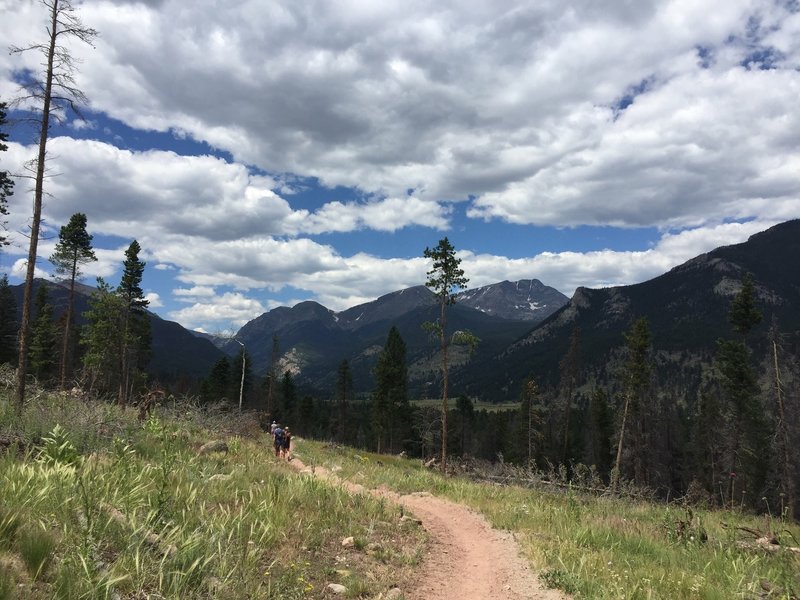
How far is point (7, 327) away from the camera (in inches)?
2234

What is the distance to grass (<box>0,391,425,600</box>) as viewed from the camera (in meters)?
4.14

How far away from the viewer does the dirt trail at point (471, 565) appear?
22.2 feet

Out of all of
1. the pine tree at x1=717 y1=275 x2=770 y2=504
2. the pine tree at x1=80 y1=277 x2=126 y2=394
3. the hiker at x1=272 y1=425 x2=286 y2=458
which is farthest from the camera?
the pine tree at x1=80 y1=277 x2=126 y2=394

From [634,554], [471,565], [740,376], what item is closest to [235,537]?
[471,565]

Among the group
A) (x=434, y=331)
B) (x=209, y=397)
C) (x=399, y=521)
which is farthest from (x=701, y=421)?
(x=209, y=397)

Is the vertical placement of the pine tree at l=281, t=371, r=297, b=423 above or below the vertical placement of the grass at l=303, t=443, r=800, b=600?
below

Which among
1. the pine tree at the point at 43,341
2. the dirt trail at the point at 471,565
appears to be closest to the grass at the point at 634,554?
the dirt trail at the point at 471,565

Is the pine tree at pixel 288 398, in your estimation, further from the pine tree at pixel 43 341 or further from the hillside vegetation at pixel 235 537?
the hillside vegetation at pixel 235 537

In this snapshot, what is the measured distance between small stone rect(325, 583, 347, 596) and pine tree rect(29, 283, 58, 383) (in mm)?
58578

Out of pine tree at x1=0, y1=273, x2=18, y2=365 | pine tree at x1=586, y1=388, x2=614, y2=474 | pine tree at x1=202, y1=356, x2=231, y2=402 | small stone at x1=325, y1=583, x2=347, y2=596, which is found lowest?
pine tree at x1=586, y1=388, x2=614, y2=474

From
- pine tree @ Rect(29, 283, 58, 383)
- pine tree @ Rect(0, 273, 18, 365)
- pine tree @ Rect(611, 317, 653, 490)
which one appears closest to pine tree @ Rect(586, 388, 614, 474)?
pine tree @ Rect(611, 317, 653, 490)

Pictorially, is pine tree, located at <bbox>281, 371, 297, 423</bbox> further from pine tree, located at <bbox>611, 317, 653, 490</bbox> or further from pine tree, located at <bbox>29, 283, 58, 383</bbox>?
pine tree, located at <bbox>611, 317, 653, 490</bbox>

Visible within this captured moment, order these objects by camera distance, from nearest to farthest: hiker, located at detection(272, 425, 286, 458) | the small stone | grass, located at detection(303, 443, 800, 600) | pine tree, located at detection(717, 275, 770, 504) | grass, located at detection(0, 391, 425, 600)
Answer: grass, located at detection(0, 391, 425, 600) → the small stone → grass, located at detection(303, 443, 800, 600) → hiker, located at detection(272, 425, 286, 458) → pine tree, located at detection(717, 275, 770, 504)

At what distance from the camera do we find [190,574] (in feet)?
15.0
